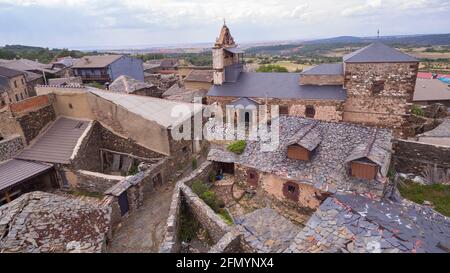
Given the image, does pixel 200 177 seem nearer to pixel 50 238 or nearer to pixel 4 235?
pixel 50 238

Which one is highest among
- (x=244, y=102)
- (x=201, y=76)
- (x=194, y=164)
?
(x=201, y=76)

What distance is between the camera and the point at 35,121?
53.6ft

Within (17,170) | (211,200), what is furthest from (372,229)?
(17,170)

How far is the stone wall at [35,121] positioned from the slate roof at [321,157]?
10385 millimetres

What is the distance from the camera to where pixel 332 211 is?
9.78 metres

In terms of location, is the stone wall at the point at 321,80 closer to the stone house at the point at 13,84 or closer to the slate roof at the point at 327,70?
the slate roof at the point at 327,70

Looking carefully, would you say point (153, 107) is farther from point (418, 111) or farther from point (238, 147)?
point (418, 111)

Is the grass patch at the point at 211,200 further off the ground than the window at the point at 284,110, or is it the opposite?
the window at the point at 284,110

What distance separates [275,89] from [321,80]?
4249 mm

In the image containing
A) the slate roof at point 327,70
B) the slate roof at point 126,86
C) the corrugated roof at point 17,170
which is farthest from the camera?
the slate roof at point 126,86

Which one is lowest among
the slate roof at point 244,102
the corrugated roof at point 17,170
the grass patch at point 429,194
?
the grass patch at point 429,194

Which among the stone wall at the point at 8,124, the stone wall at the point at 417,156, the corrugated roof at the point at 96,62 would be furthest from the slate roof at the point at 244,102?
the corrugated roof at the point at 96,62

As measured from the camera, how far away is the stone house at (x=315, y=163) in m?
11.6

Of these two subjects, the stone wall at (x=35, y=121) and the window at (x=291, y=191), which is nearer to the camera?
the window at (x=291, y=191)
